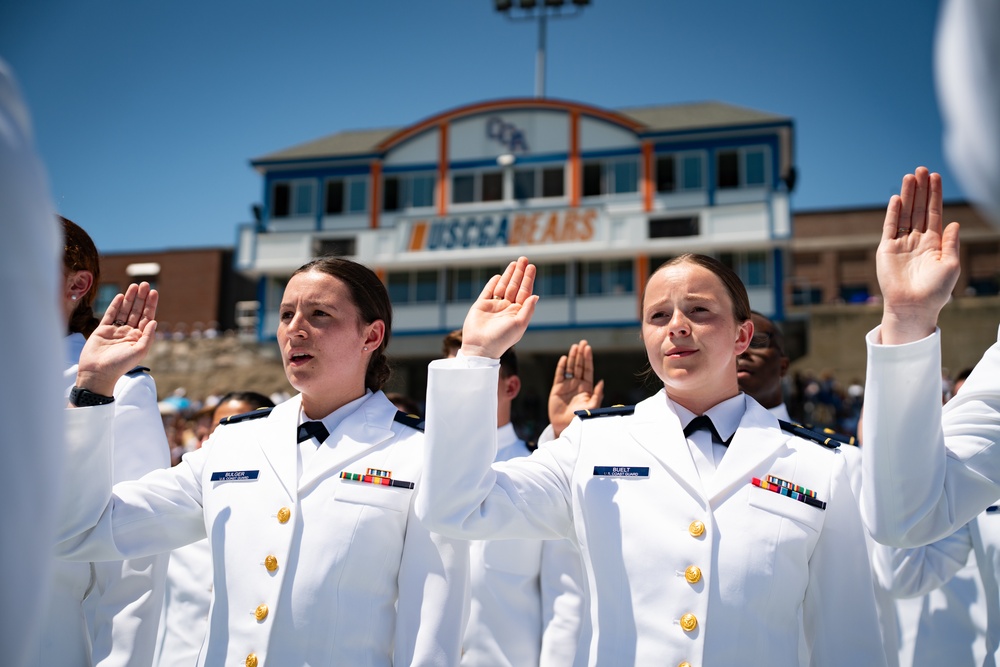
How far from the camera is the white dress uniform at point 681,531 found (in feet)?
8.27

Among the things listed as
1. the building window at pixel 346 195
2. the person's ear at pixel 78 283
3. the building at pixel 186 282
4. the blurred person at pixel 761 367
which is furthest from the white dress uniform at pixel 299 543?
the building at pixel 186 282

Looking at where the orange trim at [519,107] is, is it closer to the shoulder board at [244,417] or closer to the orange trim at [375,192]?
the orange trim at [375,192]

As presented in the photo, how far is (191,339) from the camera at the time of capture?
134ft

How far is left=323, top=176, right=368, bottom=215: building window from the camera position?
34.1m

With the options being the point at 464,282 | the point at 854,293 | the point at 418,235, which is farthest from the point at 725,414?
the point at 854,293

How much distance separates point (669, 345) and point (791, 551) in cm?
76

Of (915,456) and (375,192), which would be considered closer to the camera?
(915,456)

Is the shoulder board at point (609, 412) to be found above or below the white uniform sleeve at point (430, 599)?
above

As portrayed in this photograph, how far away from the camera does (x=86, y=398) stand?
2.66 metres

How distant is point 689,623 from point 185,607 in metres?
2.82

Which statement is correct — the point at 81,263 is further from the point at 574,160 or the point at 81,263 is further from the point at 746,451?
the point at 574,160

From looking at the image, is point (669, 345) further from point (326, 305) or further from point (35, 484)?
point (35, 484)

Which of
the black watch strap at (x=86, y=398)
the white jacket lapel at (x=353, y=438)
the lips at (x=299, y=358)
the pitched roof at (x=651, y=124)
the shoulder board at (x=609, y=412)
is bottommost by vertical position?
the white jacket lapel at (x=353, y=438)

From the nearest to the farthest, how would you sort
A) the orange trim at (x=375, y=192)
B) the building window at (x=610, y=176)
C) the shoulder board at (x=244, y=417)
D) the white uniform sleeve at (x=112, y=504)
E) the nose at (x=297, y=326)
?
the white uniform sleeve at (x=112, y=504), the nose at (x=297, y=326), the shoulder board at (x=244, y=417), the building window at (x=610, y=176), the orange trim at (x=375, y=192)
